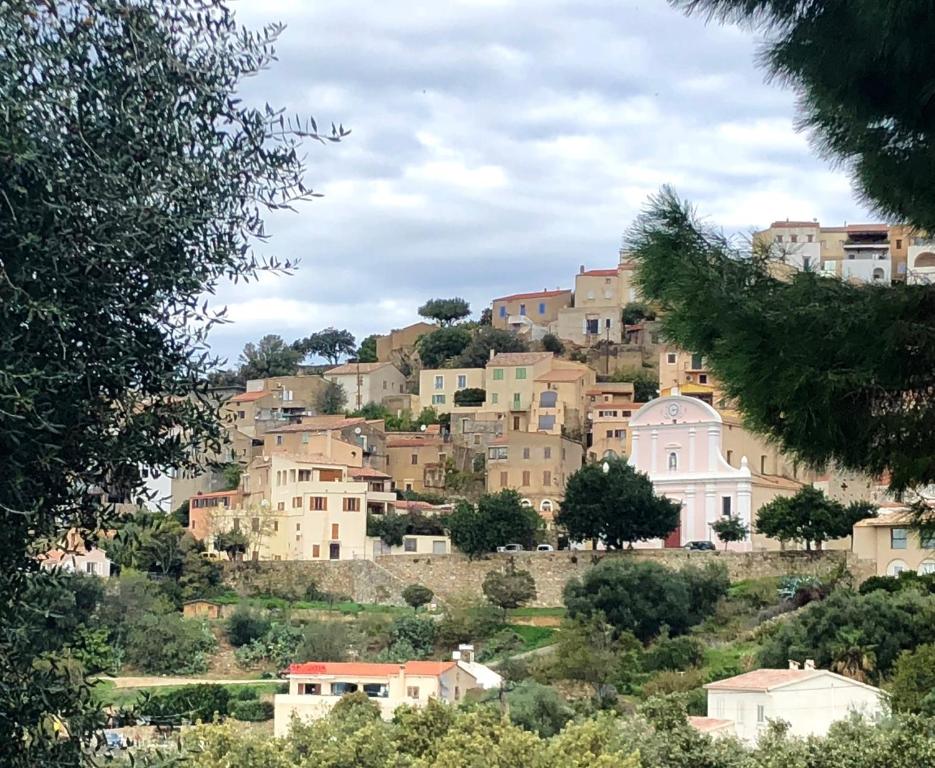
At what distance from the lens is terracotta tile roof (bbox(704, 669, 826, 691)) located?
117 ft

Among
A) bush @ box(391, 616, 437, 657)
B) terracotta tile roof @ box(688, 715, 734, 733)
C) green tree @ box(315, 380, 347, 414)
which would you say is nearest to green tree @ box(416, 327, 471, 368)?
green tree @ box(315, 380, 347, 414)

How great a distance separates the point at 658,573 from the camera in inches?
1983

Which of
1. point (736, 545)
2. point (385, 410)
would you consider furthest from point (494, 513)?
point (385, 410)

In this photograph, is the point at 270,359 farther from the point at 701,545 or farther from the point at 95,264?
the point at 95,264

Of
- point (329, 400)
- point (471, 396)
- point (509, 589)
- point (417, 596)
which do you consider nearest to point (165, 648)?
point (417, 596)

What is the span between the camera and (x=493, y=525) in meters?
59.5

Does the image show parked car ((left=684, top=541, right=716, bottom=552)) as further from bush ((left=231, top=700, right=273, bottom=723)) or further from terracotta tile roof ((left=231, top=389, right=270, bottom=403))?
terracotta tile roof ((left=231, top=389, right=270, bottom=403))

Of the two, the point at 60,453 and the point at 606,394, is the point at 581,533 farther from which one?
the point at 60,453

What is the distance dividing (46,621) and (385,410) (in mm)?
81218

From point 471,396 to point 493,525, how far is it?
76.2ft

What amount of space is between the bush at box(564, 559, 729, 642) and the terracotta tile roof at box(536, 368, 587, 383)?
2628 centimetres

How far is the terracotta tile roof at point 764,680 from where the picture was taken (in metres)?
35.8

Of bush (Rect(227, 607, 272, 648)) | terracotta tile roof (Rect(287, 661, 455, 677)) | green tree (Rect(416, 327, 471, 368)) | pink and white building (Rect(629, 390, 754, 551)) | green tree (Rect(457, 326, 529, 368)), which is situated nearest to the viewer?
terracotta tile roof (Rect(287, 661, 455, 677))

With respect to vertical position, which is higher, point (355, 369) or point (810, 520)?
point (355, 369)
